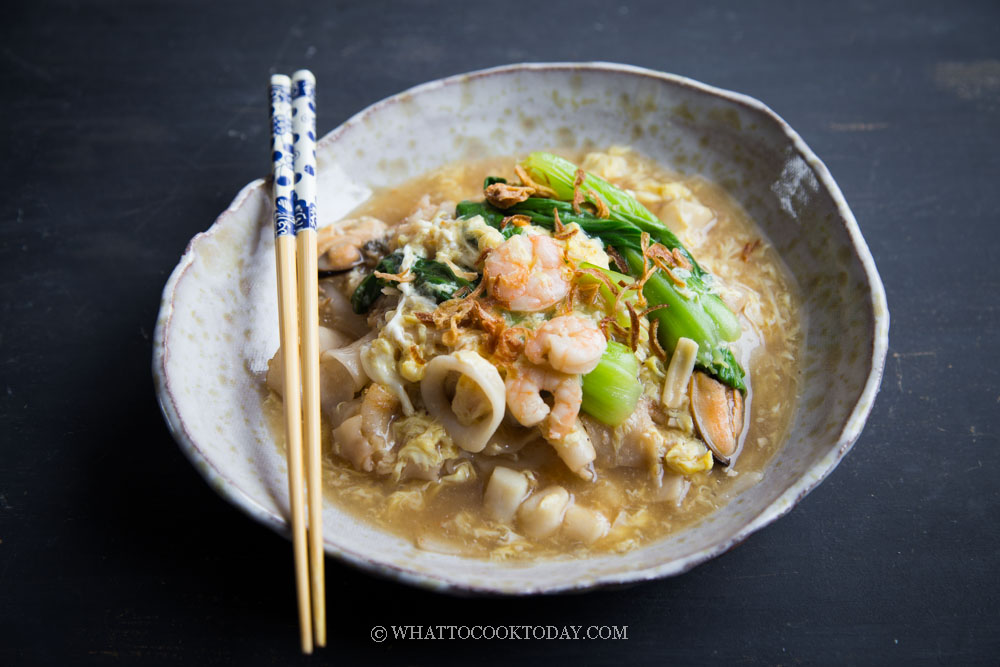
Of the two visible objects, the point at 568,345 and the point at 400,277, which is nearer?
the point at 568,345

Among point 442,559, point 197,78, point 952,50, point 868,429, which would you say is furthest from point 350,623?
point 952,50

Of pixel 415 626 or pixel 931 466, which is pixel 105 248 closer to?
pixel 415 626

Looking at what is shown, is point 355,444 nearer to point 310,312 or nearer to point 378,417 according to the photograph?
point 378,417

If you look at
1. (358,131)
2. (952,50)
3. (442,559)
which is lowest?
(442,559)

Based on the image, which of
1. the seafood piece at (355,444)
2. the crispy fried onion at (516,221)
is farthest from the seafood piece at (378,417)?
the crispy fried onion at (516,221)

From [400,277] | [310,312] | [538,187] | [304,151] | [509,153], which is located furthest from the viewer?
[509,153]

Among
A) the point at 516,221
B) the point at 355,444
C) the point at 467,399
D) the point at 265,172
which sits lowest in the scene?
the point at 355,444

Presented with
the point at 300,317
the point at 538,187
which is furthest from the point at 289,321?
the point at 538,187
